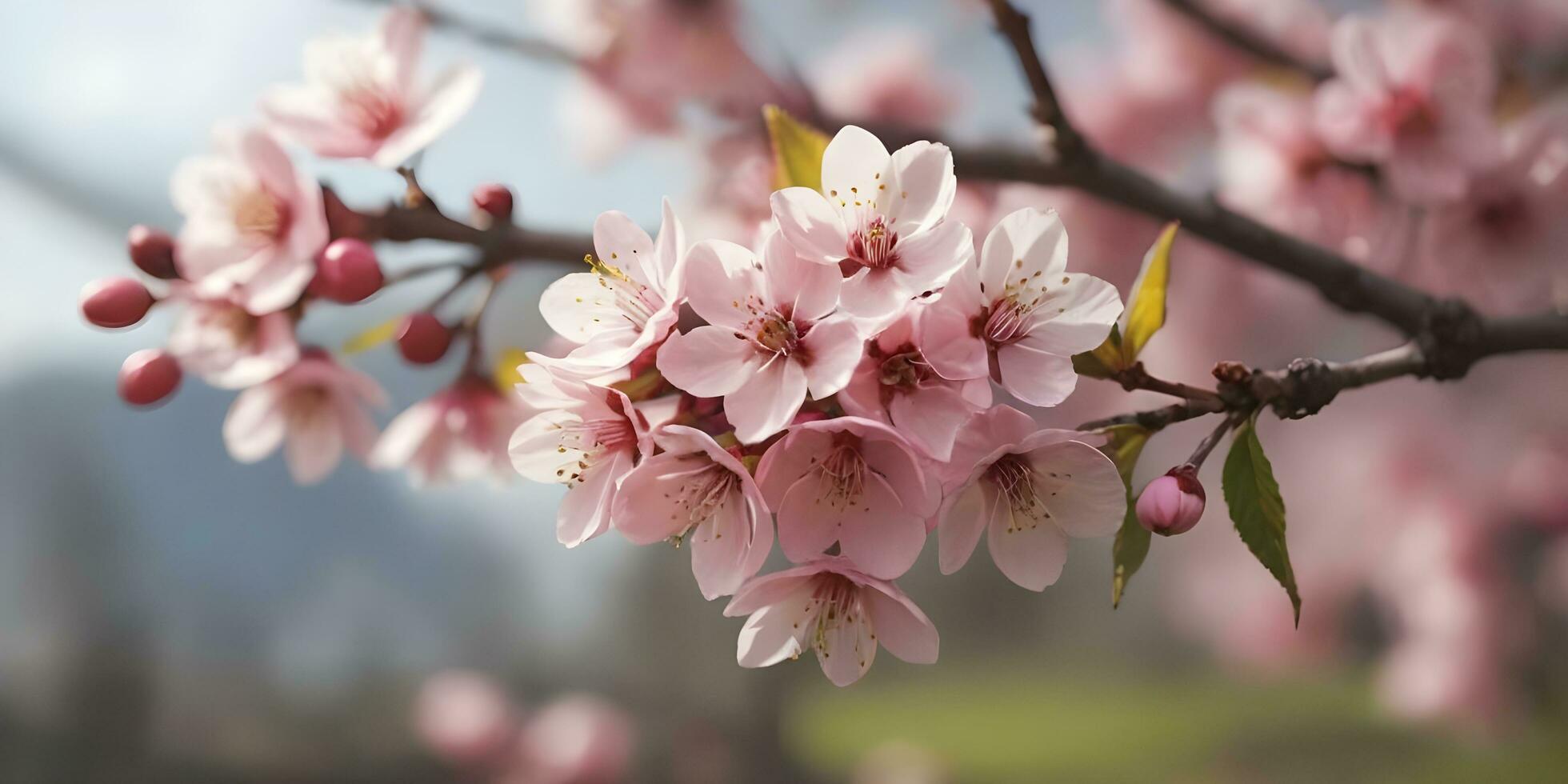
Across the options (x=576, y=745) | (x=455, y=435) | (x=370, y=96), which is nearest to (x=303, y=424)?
(x=455, y=435)

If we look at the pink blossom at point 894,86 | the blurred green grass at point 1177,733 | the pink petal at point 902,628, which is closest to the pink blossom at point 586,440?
the pink petal at point 902,628

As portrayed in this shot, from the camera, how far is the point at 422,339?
0.47 meters

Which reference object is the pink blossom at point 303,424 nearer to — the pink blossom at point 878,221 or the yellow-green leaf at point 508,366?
the yellow-green leaf at point 508,366

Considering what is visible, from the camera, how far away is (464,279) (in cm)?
46

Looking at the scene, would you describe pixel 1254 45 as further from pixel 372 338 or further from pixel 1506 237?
pixel 372 338

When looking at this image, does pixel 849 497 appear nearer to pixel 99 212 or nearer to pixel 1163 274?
pixel 1163 274

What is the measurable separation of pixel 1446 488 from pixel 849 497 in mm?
1424

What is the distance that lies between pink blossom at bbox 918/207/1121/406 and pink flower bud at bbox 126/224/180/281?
41 centimetres

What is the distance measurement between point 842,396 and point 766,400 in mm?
24

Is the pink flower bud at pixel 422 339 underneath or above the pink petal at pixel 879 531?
underneath

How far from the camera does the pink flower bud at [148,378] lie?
458mm

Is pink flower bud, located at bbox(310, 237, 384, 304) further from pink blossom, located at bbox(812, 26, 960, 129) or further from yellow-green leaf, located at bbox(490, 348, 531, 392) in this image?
pink blossom, located at bbox(812, 26, 960, 129)

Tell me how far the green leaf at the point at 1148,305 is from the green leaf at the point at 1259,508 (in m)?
0.05

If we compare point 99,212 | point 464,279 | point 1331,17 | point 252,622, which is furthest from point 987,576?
point 99,212
